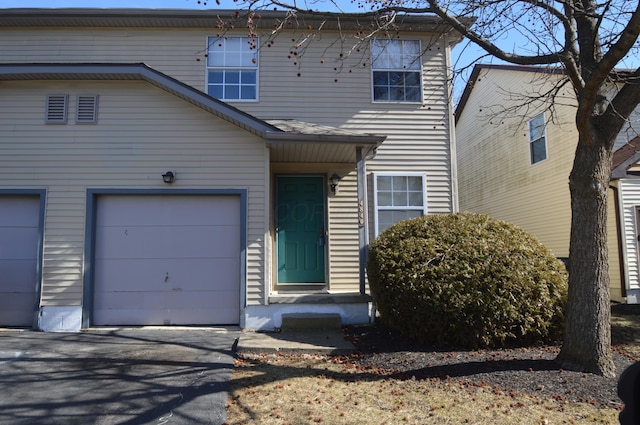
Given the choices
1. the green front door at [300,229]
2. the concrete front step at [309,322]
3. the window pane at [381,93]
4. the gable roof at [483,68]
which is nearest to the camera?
the concrete front step at [309,322]

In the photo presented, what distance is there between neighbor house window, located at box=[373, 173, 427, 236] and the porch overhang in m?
0.94

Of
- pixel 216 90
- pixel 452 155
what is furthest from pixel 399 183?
pixel 216 90

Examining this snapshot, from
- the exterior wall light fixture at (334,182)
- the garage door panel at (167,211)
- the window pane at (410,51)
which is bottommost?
the garage door panel at (167,211)

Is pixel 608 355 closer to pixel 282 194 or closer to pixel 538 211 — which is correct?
pixel 282 194

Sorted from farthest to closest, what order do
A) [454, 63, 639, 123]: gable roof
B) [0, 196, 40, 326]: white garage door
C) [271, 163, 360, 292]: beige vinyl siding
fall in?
[271, 163, 360, 292]: beige vinyl siding, [0, 196, 40, 326]: white garage door, [454, 63, 639, 123]: gable roof

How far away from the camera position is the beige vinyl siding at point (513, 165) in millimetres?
12047

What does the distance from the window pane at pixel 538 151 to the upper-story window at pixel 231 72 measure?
29.0ft

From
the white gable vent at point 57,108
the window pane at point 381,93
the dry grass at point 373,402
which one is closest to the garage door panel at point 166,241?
the white gable vent at point 57,108

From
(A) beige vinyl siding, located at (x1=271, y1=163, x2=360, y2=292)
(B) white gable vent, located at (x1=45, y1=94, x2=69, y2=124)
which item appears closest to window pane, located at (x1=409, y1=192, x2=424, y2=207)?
(A) beige vinyl siding, located at (x1=271, y1=163, x2=360, y2=292)

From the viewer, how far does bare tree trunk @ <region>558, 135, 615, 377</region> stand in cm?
471

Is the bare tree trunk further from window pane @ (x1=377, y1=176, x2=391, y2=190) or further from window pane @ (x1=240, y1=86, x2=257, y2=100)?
window pane @ (x1=240, y1=86, x2=257, y2=100)

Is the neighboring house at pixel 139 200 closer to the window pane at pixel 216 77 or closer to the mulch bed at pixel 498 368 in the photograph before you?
the window pane at pixel 216 77

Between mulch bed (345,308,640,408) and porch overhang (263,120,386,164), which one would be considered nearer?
mulch bed (345,308,640,408)

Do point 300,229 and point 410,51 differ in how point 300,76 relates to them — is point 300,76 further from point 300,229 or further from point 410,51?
point 300,229
